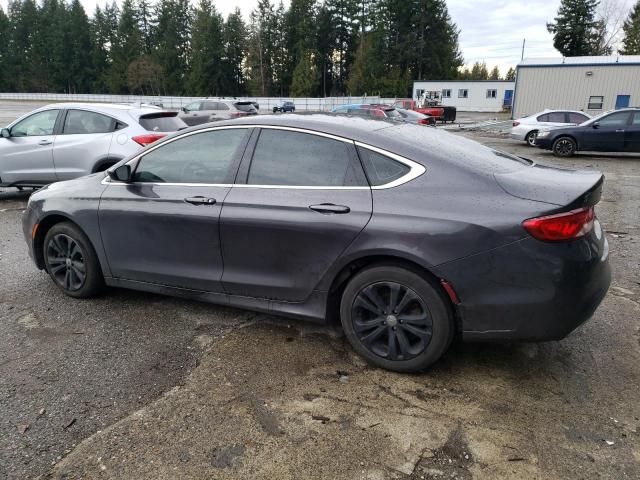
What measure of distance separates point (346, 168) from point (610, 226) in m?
5.43

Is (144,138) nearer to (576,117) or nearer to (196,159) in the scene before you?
(196,159)

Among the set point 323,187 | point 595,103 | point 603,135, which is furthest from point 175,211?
point 595,103

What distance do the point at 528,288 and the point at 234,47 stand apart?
280ft

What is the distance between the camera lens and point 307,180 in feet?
10.9

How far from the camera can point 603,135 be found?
49.5 feet

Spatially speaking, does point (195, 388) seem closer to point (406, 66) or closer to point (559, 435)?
point (559, 435)

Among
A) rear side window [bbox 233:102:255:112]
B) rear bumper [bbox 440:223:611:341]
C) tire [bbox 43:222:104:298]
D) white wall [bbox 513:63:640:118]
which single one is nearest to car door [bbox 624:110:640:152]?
rear bumper [bbox 440:223:611:341]

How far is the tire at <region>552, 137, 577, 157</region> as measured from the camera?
15398mm

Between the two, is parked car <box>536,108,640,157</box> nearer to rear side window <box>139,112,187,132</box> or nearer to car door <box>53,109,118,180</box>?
rear side window <box>139,112,187,132</box>

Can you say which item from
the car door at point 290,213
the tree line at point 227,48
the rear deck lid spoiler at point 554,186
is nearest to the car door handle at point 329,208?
the car door at point 290,213

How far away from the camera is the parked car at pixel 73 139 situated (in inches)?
300

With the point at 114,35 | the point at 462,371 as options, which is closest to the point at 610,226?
the point at 462,371

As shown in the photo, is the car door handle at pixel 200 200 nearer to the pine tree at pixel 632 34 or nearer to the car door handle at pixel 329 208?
the car door handle at pixel 329 208

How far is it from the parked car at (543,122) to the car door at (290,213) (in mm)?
16260
